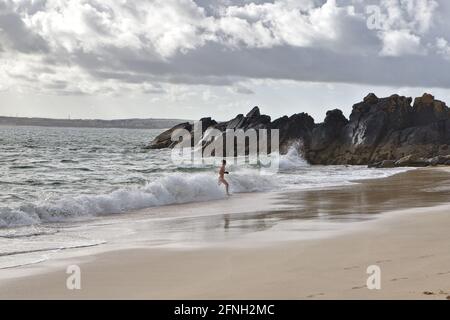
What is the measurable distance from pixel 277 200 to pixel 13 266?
11026 mm

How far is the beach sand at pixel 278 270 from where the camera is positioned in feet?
18.9

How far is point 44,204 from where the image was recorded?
14.3 metres

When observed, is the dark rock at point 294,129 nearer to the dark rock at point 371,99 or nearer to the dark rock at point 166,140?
the dark rock at point 371,99

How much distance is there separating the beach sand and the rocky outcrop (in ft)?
94.4

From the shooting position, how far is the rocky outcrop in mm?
40000

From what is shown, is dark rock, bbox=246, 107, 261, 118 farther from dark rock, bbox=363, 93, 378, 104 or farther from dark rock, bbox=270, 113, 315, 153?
dark rock, bbox=363, 93, 378, 104

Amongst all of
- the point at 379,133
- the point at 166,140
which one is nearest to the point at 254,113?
the point at 166,140

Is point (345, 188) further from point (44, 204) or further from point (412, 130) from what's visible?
point (412, 130)

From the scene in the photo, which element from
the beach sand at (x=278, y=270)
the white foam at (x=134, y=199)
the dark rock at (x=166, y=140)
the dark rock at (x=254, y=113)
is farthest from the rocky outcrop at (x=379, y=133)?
the beach sand at (x=278, y=270)

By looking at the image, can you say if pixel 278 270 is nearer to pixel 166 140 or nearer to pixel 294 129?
pixel 294 129

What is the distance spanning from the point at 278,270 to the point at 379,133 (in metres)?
37.3

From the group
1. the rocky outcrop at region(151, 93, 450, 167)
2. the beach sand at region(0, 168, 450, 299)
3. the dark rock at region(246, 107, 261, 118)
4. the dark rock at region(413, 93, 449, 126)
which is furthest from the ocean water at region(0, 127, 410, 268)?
the dark rock at region(246, 107, 261, 118)
